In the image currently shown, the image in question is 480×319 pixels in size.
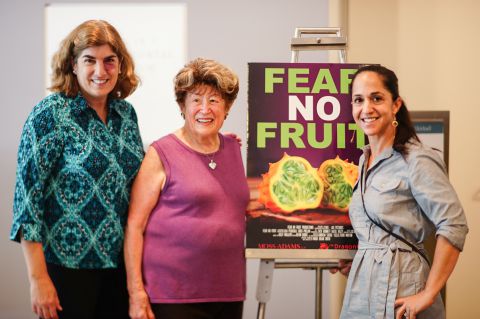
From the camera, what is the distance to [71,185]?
1.73 metres

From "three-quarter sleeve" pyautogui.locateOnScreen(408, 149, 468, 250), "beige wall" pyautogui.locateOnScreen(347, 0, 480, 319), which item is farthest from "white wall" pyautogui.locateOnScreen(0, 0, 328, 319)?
"three-quarter sleeve" pyautogui.locateOnScreen(408, 149, 468, 250)

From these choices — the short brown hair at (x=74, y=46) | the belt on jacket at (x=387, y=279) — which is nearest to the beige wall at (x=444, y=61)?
the belt on jacket at (x=387, y=279)

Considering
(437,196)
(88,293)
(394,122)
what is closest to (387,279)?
(437,196)

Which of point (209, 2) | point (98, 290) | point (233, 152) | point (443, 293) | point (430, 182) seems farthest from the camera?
point (209, 2)

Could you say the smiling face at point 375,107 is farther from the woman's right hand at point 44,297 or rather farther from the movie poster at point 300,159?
the woman's right hand at point 44,297

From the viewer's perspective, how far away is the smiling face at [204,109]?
1.84 m

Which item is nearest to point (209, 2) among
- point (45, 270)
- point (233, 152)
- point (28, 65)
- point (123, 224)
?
point (28, 65)

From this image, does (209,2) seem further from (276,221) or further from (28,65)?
(276,221)

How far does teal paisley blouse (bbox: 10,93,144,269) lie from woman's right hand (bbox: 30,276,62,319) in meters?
0.08

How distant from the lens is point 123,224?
1841 mm

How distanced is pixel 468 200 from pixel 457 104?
57cm

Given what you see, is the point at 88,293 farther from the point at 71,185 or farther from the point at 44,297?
the point at 71,185

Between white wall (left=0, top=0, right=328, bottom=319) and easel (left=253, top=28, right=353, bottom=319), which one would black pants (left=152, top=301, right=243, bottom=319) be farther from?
white wall (left=0, top=0, right=328, bottom=319)

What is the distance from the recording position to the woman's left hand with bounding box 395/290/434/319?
1678 mm
